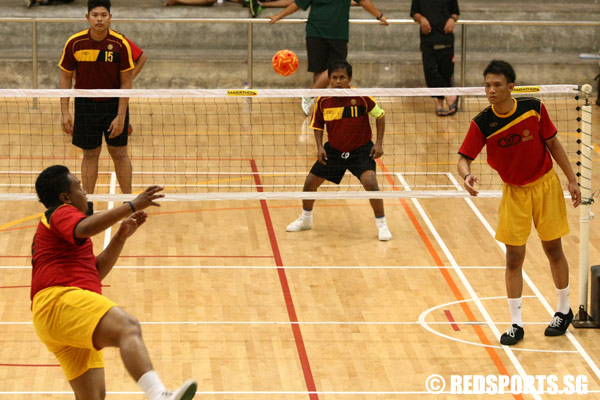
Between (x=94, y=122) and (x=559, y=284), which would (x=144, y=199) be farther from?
(x=94, y=122)

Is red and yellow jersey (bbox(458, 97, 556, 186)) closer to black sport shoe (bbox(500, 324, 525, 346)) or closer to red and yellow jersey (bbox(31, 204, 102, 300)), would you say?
black sport shoe (bbox(500, 324, 525, 346))

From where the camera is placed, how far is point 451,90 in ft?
28.7

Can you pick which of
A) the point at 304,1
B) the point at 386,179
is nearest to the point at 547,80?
the point at 304,1

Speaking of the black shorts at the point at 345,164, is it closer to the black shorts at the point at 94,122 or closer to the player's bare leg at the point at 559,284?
the black shorts at the point at 94,122

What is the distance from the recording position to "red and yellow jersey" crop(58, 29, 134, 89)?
10.2 metres

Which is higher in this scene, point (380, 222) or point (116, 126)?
point (116, 126)

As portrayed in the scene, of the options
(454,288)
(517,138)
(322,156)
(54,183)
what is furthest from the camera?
(322,156)


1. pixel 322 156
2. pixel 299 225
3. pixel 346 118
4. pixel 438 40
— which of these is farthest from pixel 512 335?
pixel 438 40

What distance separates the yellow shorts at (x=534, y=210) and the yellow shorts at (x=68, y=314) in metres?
3.31

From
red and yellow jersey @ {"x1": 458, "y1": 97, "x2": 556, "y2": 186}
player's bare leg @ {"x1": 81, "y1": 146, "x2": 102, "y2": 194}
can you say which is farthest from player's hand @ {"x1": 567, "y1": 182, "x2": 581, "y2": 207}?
player's bare leg @ {"x1": 81, "y1": 146, "x2": 102, "y2": 194}

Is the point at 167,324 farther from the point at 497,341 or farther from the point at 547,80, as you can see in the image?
the point at 547,80

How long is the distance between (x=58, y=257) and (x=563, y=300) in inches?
161

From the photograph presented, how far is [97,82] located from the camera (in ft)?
33.8

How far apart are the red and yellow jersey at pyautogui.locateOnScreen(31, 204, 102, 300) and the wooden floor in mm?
1461
